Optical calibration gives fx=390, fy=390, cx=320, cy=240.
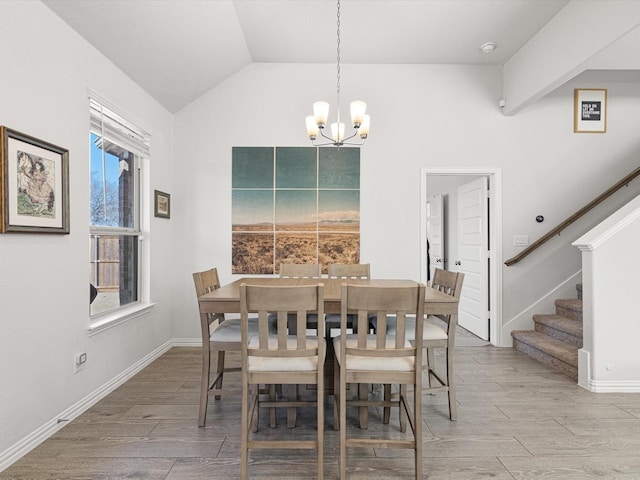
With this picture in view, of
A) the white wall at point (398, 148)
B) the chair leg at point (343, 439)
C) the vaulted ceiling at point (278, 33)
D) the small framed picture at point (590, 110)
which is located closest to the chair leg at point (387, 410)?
the chair leg at point (343, 439)

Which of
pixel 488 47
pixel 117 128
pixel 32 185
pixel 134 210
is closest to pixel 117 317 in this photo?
pixel 134 210

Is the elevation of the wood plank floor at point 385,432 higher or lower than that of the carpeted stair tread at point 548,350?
lower

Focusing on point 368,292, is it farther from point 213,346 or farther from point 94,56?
point 94,56

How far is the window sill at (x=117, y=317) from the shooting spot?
2.84 meters

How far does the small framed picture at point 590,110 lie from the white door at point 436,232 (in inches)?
87.4

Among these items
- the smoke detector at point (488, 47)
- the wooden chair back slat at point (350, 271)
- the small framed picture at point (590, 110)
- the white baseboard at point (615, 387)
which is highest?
the smoke detector at point (488, 47)

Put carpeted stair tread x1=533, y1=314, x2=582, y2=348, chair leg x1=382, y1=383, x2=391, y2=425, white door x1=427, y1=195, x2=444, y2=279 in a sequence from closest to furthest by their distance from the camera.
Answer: chair leg x1=382, y1=383, x2=391, y2=425
carpeted stair tread x1=533, y1=314, x2=582, y2=348
white door x1=427, y1=195, x2=444, y2=279

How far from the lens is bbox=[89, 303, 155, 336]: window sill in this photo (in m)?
2.84

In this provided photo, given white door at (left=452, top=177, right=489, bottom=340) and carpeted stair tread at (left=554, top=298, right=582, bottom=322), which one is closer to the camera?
carpeted stair tread at (left=554, top=298, right=582, bottom=322)

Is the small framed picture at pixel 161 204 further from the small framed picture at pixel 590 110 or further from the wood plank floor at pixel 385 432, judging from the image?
the small framed picture at pixel 590 110

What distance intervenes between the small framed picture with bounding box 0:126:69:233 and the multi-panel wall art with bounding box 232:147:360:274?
2.00m

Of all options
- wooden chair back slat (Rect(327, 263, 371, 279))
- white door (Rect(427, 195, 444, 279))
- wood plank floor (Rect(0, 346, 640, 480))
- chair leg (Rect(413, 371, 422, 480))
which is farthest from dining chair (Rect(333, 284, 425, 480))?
white door (Rect(427, 195, 444, 279))

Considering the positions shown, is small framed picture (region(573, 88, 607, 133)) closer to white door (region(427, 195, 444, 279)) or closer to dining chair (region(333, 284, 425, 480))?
white door (region(427, 195, 444, 279))

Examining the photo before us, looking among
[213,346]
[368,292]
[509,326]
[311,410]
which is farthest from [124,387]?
[509,326]
